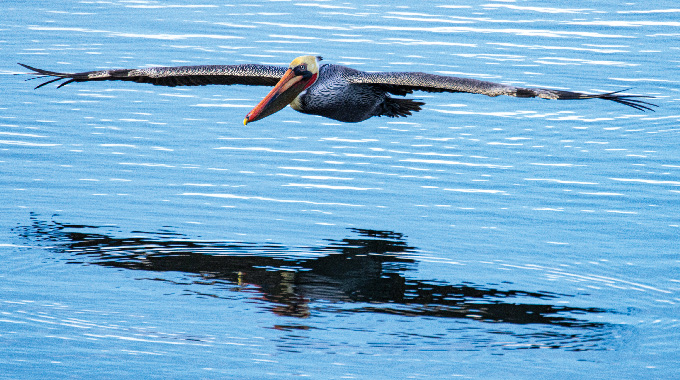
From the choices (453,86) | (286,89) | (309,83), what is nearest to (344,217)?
(453,86)

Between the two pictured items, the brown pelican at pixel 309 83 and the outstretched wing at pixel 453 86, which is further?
the brown pelican at pixel 309 83

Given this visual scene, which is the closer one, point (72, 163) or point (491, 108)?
point (72, 163)

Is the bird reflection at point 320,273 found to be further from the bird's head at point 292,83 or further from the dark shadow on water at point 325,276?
the bird's head at point 292,83

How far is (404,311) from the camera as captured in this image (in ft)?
31.2

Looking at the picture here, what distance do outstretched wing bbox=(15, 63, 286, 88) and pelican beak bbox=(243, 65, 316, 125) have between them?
313mm

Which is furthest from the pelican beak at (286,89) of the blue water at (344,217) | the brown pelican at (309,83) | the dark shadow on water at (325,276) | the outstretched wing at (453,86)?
the dark shadow on water at (325,276)

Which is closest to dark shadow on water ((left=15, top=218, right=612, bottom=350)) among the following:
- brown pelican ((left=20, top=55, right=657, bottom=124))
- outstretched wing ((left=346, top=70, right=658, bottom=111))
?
outstretched wing ((left=346, top=70, right=658, bottom=111))

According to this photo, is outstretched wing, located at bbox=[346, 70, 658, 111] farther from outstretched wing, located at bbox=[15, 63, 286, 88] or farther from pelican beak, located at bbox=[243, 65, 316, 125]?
outstretched wing, located at bbox=[15, 63, 286, 88]

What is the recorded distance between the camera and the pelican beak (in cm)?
1297

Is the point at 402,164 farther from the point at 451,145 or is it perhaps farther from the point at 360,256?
the point at 360,256

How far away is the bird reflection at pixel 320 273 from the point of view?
31.4 feet

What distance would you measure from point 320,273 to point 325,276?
10cm

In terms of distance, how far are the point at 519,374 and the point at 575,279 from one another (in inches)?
92.2

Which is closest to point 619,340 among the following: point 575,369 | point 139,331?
point 575,369
